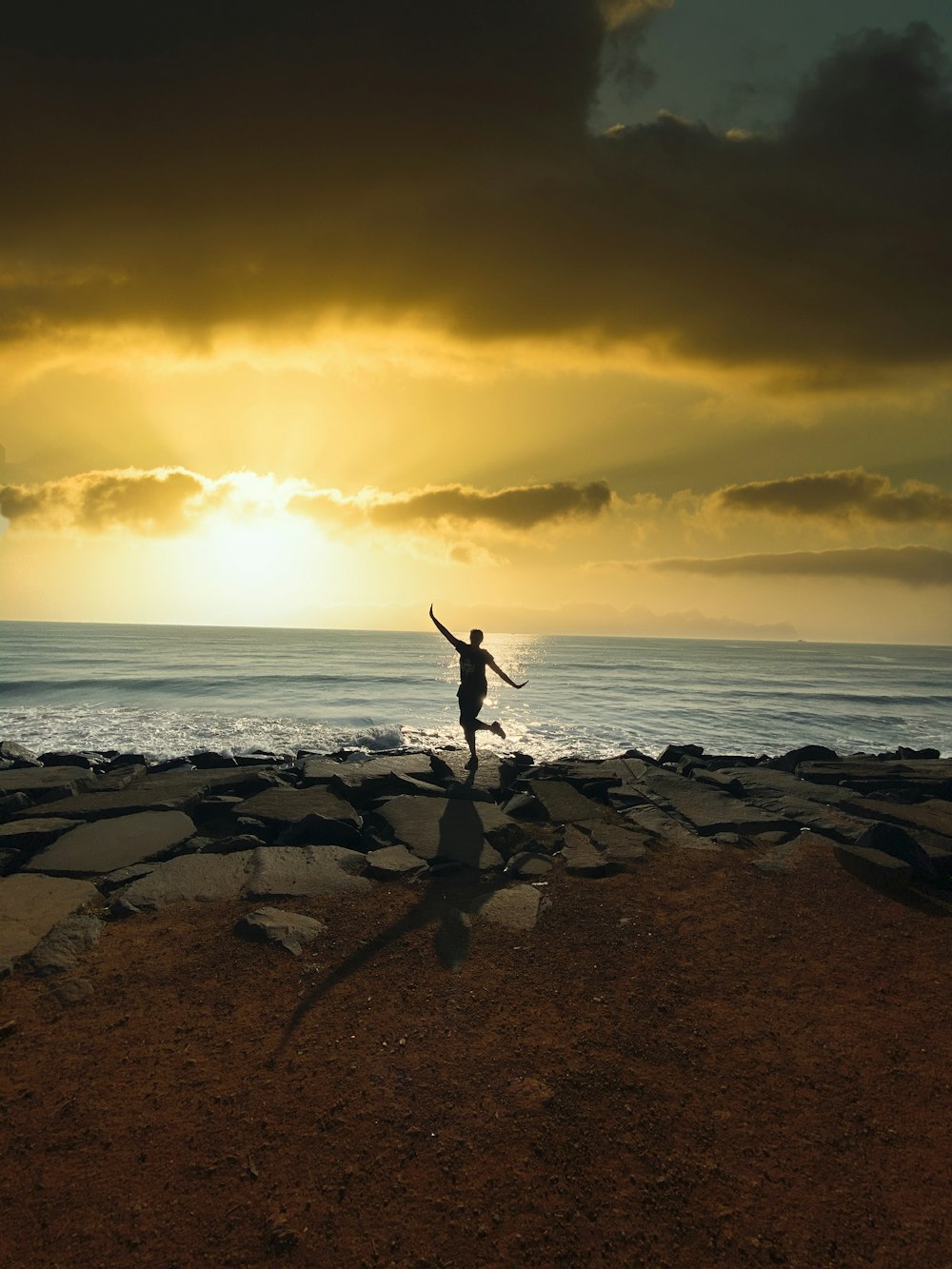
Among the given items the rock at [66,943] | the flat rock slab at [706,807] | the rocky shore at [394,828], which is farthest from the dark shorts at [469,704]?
the rock at [66,943]

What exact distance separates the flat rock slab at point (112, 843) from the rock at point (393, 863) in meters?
2.29

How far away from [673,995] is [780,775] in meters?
7.66

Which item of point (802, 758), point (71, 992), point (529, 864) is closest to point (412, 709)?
point (802, 758)

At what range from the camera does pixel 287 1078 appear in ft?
10.7

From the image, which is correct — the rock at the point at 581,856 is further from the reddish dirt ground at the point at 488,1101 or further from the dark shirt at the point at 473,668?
the dark shirt at the point at 473,668

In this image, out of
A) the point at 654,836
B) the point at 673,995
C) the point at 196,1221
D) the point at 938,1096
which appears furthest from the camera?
the point at 654,836

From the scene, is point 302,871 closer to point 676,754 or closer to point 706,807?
point 706,807

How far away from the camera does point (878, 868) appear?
608 centimetres

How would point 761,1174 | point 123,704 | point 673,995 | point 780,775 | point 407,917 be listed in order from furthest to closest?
1. point 123,704
2. point 780,775
3. point 407,917
4. point 673,995
5. point 761,1174

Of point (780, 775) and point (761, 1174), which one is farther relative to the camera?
point (780, 775)

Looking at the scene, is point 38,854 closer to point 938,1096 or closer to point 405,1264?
point 405,1264

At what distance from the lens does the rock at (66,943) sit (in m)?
4.35

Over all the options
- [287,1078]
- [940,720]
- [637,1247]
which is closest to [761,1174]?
[637,1247]

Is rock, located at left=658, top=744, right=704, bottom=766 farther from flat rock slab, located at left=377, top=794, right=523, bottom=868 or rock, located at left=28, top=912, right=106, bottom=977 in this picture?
rock, located at left=28, top=912, right=106, bottom=977
